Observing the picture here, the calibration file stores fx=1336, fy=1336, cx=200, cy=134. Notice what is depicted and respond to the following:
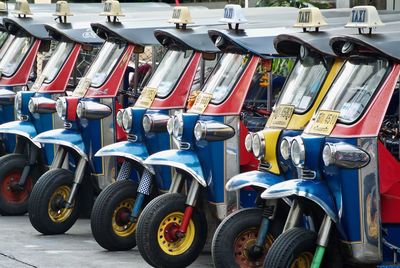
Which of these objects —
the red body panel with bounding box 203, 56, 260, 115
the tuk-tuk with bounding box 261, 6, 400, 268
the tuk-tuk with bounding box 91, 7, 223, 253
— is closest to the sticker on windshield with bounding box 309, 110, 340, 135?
the tuk-tuk with bounding box 261, 6, 400, 268

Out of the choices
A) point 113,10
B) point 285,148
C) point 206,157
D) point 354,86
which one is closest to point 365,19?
point 354,86

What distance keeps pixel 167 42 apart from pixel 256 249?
2933 millimetres

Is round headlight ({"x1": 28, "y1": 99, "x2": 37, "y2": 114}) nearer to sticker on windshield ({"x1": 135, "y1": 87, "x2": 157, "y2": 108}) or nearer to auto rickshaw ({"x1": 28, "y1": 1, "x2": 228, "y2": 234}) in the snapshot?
auto rickshaw ({"x1": 28, "y1": 1, "x2": 228, "y2": 234})

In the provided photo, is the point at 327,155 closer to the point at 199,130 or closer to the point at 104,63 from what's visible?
the point at 199,130

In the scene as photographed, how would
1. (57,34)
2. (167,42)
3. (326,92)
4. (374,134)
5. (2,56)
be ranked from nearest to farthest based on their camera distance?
(374,134) → (326,92) → (167,42) → (57,34) → (2,56)

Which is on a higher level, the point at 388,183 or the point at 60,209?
the point at 388,183

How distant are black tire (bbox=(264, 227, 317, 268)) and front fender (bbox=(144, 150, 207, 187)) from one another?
1.67m

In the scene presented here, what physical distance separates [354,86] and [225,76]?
2023 mm

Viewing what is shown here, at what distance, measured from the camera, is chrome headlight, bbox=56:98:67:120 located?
12.0m

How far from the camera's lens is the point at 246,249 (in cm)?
924

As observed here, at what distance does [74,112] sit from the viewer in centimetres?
1197

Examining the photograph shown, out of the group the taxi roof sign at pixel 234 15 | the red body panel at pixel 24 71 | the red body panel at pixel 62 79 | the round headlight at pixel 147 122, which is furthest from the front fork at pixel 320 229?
the red body panel at pixel 24 71

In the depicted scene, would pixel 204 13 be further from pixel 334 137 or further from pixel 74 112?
pixel 334 137

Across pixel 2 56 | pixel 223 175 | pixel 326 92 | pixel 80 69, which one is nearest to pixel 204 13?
pixel 80 69
